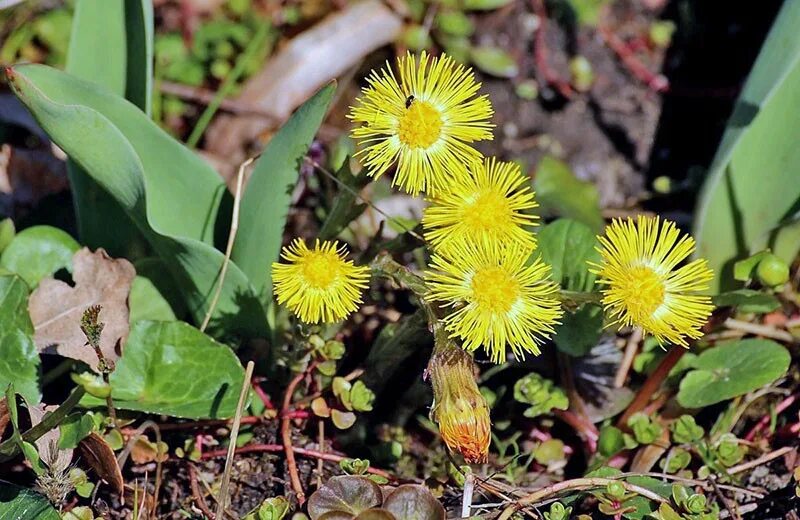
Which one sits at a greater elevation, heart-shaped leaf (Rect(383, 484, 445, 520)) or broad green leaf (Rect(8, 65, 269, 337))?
broad green leaf (Rect(8, 65, 269, 337))

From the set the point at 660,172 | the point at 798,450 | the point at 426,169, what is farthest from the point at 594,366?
the point at 660,172

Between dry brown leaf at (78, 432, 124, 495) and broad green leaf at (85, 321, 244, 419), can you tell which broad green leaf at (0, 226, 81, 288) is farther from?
dry brown leaf at (78, 432, 124, 495)

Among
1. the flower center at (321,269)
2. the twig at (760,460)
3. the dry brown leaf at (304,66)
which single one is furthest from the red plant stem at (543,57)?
the flower center at (321,269)

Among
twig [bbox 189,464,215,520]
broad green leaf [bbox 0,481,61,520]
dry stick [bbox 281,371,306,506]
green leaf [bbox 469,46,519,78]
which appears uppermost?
green leaf [bbox 469,46,519,78]

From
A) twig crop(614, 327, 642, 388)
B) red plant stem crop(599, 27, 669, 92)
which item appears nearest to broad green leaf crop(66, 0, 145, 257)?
twig crop(614, 327, 642, 388)

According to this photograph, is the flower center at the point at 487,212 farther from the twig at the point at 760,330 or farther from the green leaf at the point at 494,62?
the green leaf at the point at 494,62

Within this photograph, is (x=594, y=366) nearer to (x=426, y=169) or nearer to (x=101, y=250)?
(x=426, y=169)
